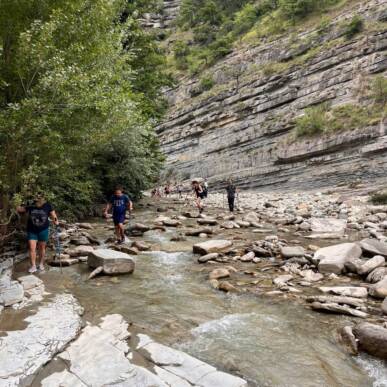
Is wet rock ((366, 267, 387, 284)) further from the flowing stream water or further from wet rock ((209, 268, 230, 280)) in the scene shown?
wet rock ((209, 268, 230, 280))

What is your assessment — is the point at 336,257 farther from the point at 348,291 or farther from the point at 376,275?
the point at 348,291

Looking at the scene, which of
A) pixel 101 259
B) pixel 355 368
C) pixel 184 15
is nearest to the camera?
pixel 355 368

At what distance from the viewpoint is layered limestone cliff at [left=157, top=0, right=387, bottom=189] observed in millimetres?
29484

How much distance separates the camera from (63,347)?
14.8ft

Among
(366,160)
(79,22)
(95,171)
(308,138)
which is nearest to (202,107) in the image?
(308,138)

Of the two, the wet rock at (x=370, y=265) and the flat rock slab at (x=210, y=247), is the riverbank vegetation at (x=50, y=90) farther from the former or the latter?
the wet rock at (x=370, y=265)

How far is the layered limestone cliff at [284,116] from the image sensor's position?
2948 cm

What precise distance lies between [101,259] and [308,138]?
92.9 feet

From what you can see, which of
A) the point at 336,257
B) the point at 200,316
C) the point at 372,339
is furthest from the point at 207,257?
the point at 372,339

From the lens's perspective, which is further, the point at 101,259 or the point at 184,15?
the point at 184,15

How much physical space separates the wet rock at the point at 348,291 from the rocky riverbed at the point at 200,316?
2cm

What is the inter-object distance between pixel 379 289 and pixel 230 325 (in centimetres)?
300

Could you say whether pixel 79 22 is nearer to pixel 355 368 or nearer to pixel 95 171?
pixel 355 368

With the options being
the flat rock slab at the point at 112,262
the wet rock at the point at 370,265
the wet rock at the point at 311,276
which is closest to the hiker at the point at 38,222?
the flat rock slab at the point at 112,262
